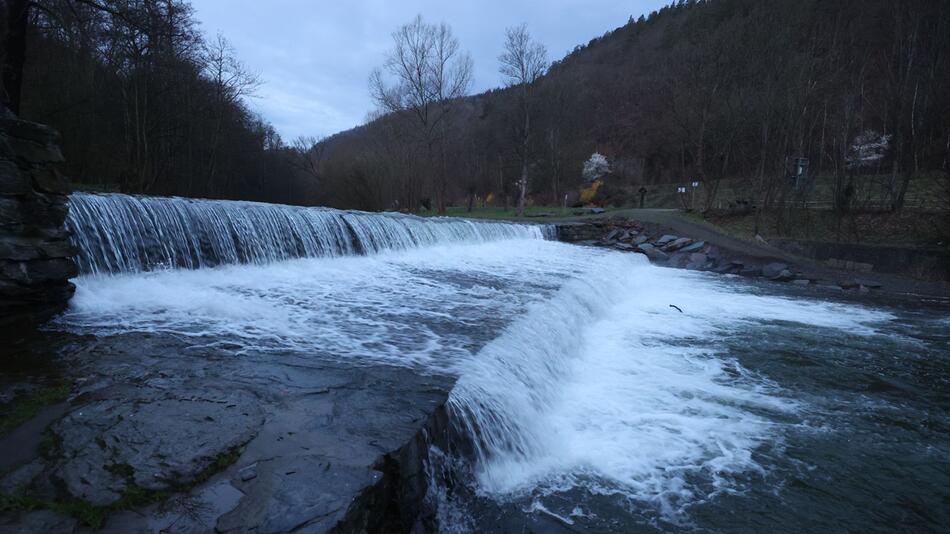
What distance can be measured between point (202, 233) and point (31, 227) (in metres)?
3.39

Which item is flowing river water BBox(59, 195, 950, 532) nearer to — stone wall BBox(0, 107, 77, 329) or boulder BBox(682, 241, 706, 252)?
stone wall BBox(0, 107, 77, 329)

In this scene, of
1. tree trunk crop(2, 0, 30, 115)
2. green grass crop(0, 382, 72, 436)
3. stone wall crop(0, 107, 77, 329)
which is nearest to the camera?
green grass crop(0, 382, 72, 436)

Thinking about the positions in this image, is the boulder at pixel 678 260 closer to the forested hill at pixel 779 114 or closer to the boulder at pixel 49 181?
the forested hill at pixel 779 114

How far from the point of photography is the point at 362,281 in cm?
796

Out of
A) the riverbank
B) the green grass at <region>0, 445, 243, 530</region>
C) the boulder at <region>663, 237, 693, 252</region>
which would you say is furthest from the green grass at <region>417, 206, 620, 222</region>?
the green grass at <region>0, 445, 243, 530</region>

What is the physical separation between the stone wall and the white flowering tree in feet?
148

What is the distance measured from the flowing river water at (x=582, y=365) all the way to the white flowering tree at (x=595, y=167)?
38463mm

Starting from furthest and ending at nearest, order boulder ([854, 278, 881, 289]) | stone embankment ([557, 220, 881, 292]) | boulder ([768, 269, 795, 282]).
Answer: boulder ([768, 269, 795, 282]), stone embankment ([557, 220, 881, 292]), boulder ([854, 278, 881, 289])

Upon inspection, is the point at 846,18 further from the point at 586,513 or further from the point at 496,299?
the point at 586,513

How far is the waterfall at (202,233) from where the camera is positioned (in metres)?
6.45

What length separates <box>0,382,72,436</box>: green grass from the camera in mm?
2484

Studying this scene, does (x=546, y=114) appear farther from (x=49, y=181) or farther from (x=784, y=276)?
(x=49, y=181)

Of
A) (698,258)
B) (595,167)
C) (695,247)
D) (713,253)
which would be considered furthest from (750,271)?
(595,167)

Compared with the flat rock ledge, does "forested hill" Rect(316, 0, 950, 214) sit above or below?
above
